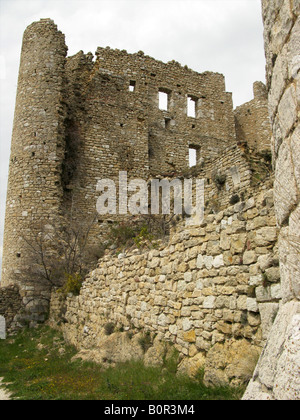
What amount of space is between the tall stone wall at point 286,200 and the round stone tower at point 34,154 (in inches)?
471

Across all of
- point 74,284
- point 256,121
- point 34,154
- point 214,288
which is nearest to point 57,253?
point 74,284

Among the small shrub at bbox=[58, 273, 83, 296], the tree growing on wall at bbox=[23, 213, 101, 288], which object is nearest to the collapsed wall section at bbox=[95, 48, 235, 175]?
the tree growing on wall at bbox=[23, 213, 101, 288]

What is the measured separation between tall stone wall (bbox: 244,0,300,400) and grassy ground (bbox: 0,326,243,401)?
5.56ft

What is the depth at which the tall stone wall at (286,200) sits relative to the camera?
1849 millimetres

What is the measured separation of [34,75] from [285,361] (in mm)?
16130

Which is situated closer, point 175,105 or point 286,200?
point 286,200

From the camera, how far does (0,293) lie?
1309cm

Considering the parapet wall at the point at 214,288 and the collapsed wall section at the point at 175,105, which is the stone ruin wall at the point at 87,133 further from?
the parapet wall at the point at 214,288

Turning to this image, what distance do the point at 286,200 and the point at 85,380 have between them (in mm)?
5226

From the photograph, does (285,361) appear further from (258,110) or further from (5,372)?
(258,110)

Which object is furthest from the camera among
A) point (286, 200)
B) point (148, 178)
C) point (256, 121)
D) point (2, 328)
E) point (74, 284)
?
point (256, 121)

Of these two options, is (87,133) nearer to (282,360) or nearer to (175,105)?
(175,105)

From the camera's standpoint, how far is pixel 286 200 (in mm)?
2098

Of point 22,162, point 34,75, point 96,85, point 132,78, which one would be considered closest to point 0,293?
point 22,162
